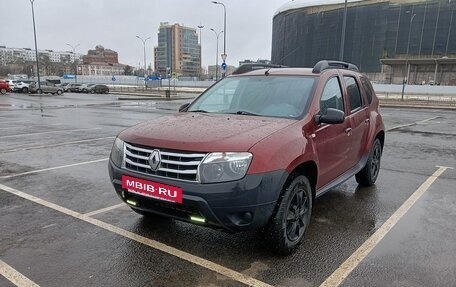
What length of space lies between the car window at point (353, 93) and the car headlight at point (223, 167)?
103 inches

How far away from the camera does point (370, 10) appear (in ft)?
321

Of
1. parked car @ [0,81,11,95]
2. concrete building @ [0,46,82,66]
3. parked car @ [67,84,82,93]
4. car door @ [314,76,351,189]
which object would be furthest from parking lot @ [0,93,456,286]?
concrete building @ [0,46,82,66]

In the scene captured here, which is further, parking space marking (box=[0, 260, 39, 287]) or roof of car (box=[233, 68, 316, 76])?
roof of car (box=[233, 68, 316, 76])

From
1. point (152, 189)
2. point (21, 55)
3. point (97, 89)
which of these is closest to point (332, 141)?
point (152, 189)

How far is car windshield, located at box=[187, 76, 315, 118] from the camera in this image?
439 cm

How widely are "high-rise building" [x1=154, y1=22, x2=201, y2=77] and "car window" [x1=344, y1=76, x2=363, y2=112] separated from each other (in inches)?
4361

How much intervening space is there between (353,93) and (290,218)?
8.41 feet

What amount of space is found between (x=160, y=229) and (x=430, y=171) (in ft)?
18.3

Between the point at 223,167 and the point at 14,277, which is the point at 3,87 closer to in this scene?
the point at 14,277

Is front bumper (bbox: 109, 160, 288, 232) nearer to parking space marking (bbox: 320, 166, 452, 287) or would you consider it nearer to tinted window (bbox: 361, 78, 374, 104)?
parking space marking (bbox: 320, 166, 452, 287)

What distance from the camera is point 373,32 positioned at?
98.1 meters

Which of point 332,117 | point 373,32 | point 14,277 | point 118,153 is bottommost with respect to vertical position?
point 14,277

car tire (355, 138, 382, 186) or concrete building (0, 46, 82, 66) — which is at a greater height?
concrete building (0, 46, 82, 66)

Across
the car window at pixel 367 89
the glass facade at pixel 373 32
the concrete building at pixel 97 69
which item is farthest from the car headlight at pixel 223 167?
the concrete building at pixel 97 69
